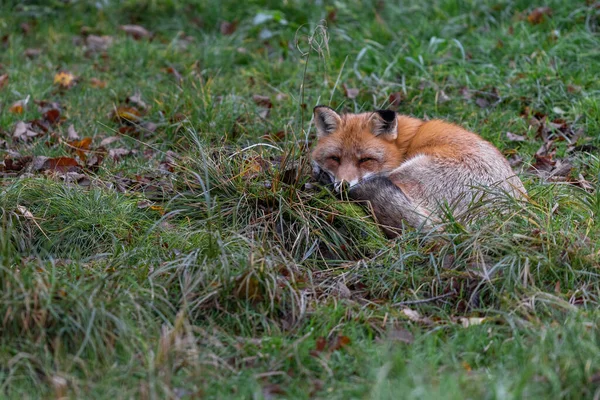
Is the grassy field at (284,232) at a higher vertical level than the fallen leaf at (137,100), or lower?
higher

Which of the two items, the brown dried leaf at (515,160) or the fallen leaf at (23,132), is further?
the fallen leaf at (23,132)

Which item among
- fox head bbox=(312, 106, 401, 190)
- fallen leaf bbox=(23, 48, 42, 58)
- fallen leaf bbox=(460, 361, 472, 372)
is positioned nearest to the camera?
fallen leaf bbox=(460, 361, 472, 372)

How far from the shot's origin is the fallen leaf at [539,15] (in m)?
7.96

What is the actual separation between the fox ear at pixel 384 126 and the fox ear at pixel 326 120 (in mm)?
285

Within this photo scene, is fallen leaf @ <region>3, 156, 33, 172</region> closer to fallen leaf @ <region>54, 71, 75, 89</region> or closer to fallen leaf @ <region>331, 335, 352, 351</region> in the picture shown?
fallen leaf @ <region>54, 71, 75, 89</region>

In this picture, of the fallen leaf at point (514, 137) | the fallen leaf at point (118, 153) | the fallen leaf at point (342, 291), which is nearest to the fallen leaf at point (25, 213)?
the fallen leaf at point (118, 153)

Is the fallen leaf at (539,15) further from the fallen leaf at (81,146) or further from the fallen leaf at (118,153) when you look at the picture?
the fallen leaf at (81,146)

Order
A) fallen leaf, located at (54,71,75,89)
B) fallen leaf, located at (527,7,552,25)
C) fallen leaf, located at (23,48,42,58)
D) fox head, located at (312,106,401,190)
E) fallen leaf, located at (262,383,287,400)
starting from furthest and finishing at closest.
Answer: fallen leaf, located at (23,48,42,58)
fallen leaf, located at (527,7,552,25)
fallen leaf, located at (54,71,75,89)
fox head, located at (312,106,401,190)
fallen leaf, located at (262,383,287,400)

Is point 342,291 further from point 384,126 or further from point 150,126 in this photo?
point 150,126

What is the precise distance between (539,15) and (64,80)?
5125 mm

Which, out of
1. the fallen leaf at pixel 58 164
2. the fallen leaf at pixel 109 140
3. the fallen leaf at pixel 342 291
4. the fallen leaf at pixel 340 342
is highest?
the fallen leaf at pixel 340 342

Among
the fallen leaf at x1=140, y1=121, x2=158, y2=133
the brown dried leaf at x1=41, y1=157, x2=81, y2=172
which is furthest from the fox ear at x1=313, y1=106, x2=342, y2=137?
the brown dried leaf at x1=41, y1=157, x2=81, y2=172

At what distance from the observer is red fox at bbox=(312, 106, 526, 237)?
15.4ft

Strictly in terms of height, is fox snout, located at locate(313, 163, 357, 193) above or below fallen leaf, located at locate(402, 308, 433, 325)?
above
